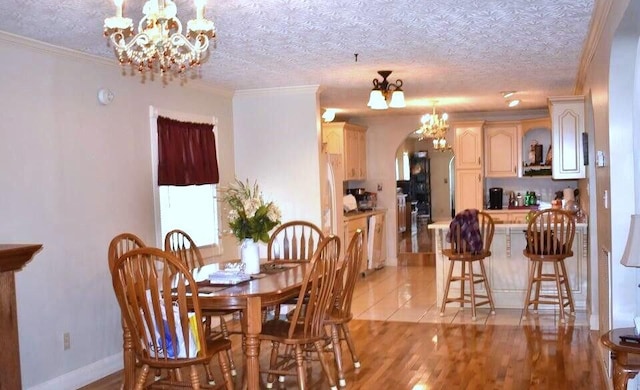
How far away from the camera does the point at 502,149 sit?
9.66 metres

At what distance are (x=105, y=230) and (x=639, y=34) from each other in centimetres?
368

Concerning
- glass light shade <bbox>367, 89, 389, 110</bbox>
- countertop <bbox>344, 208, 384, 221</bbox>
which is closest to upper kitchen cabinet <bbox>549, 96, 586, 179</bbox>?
glass light shade <bbox>367, 89, 389, 110</bbox>

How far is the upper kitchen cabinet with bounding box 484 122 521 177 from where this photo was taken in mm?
9617

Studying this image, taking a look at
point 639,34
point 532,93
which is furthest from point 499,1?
point 532,93

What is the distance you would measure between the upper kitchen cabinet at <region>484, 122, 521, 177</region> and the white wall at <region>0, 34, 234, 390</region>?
19.2 feet

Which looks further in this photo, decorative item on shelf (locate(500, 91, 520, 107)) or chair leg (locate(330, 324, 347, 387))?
decorative item on shelf (locate(500, 91, 520, 107))

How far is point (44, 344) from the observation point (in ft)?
13.8

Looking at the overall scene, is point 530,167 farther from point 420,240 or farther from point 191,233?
point 191,233

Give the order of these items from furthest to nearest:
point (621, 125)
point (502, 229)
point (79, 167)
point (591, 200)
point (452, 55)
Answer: point (502, 229) < point (591, 200) < point (452, 55) < point (79, 167) < point (621, 125)

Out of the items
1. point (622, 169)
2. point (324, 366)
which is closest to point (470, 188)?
point (324, 366)

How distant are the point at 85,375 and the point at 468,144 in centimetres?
671

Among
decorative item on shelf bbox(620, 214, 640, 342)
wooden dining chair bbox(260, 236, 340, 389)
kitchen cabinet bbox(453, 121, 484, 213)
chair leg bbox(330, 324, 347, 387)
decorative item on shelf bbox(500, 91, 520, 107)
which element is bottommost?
chair leg bbox(330, 324, 347, 387)

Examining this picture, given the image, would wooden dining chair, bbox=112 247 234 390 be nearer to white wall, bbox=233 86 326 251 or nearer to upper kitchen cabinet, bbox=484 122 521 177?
white wall, bbox=233 86 326 251

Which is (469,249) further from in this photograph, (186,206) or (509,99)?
(509,99)
